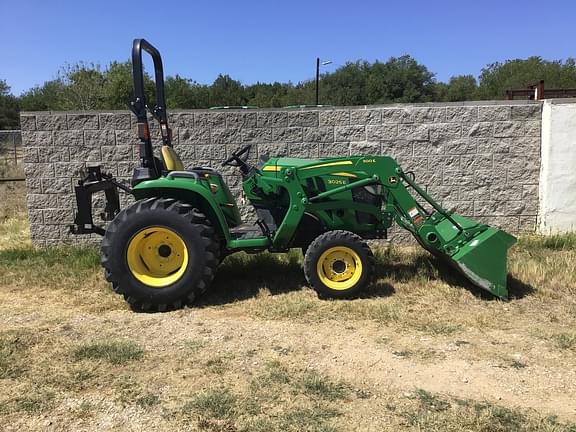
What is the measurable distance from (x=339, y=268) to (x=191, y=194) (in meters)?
1.63

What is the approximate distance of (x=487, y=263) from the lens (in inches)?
199

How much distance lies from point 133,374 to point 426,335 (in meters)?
2.29

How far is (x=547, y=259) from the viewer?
20.4 ft

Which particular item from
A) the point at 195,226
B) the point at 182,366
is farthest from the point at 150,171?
the point at 182,366

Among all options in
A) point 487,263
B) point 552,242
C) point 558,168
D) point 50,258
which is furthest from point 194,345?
point 558,168

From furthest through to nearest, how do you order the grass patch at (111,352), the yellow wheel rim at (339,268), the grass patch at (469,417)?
the yellow wheel rim at (339,268) < the grass patch at (111,352) < the grass patch at (469,417)

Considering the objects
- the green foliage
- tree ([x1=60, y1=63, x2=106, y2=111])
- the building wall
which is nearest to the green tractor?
the building wall

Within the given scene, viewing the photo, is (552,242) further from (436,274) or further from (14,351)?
(14,351)

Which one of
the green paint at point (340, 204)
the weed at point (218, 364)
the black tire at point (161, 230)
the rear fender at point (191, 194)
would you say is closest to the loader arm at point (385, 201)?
the green paint at point (340, 204)

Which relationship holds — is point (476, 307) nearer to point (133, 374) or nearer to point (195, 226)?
point (195, 226)

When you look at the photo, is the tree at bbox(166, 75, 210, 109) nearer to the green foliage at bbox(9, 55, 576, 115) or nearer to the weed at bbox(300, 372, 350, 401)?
the green foliage at bbox(9, 55, 576, 115)

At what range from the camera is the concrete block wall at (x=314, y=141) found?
726 centimetres

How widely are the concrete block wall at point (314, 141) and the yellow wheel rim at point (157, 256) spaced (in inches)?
95.3

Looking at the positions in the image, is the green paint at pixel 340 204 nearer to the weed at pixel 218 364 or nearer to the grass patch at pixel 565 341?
the grass patch at pixel 565 341
